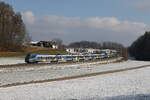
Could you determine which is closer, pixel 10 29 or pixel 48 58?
pixel 48 58

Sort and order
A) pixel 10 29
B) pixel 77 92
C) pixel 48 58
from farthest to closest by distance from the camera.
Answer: pixel 10 29, pixel 48 58, pixel 77 92

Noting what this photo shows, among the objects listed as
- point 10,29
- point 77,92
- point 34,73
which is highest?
point 10,29

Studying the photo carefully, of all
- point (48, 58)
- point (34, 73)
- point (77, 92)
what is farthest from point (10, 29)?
point (77, 92)

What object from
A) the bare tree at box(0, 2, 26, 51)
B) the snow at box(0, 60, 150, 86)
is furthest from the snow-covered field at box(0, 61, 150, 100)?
the bare tree at box(0, 2, 26, 51)

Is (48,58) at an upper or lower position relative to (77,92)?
upper

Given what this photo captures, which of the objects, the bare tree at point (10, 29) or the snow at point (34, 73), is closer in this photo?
the snow at point (34, 73)

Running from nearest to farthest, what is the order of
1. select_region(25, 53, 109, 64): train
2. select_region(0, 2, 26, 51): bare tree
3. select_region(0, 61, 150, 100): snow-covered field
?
1. select_region(0, 61, 150, 100): snow-covered field
2. select_region(25, 53, 109, 64): train
3. select_region(0, 2, 26, 51): bare tree

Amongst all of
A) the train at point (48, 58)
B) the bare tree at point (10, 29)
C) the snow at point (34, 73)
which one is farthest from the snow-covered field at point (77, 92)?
the bare tree at point (10, 29)

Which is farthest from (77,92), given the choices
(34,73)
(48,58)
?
(48,58)

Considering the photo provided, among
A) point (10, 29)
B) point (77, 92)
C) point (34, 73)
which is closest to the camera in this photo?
point (77, 92)

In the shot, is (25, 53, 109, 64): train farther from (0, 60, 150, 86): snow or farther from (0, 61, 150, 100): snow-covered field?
(0, 61, 150, 100): snow-covered field

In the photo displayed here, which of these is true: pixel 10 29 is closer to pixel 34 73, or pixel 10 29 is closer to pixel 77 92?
pixel 34 73

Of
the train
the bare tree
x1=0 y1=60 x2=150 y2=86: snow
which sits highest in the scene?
the bare tree

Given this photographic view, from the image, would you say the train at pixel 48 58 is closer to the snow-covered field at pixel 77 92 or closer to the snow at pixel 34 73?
the snow at pixel 34 73
